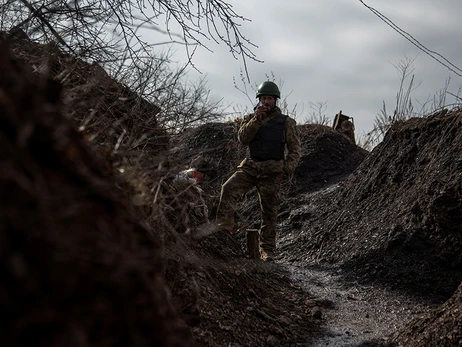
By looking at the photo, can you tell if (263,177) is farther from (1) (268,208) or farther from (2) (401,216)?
(2) (401,216)

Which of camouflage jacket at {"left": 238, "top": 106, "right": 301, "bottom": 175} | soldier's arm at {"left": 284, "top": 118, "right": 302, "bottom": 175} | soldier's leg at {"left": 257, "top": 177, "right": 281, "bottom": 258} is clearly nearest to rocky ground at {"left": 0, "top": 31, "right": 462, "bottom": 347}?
soldier's leg at {"left": 257, "top": 177, "right": 281, "bottom": 258}

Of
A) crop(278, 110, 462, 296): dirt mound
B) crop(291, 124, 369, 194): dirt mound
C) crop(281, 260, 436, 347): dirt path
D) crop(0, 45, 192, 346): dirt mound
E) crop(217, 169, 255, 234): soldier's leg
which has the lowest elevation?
crop(0, 45, 192, 346): dirt mound

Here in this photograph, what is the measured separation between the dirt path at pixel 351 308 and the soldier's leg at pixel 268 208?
0.40 metres

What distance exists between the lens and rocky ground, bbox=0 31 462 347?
51.6 inches

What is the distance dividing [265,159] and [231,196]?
0.63m

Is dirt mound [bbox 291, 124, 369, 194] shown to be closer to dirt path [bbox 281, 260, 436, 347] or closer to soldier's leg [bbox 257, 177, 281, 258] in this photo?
soldier's leg [bbox 257, 177, 281, 258]

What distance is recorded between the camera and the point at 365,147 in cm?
1609

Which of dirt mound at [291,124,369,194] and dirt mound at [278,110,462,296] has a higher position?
dirt mound at [291,124,369,194]

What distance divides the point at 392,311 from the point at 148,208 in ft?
14.1

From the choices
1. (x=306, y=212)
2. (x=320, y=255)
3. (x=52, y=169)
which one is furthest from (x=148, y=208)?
(x=306, y=212)

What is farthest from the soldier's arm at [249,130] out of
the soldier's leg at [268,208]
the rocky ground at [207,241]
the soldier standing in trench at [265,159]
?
the rocky ground at [207,241]

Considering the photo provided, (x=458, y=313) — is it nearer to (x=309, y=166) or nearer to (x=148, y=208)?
(x=148, y=208)

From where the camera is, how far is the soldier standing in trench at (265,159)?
331 inches

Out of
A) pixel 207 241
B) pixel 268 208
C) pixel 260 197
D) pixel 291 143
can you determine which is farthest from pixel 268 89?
pixel 207 241
